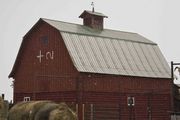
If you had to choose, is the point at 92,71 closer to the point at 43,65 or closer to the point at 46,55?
the point at 46,55

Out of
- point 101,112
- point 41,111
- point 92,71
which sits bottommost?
point 101,112

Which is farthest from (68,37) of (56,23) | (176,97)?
(176,97)

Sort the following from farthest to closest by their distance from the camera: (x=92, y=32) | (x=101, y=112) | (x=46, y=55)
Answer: (x=92, y=32), (x=46, y=55), (x=101, y=112)

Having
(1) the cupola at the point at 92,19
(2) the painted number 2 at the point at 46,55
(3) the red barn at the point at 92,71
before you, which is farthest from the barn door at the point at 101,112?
(1) the cupola at the point at 92,19

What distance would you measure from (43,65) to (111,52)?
19.7 ft

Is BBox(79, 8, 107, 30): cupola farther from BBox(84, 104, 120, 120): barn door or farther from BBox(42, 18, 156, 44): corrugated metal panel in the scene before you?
BBox(84, 104, 120, 120): barn door

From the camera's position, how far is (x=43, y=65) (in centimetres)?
3656

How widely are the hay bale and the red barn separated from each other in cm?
613

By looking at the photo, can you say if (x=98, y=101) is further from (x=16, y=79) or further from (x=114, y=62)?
(x=16, y=79)

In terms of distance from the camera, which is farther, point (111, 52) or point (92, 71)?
point (111, 52)

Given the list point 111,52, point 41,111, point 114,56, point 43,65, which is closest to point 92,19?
point 111,52

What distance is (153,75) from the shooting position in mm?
38406

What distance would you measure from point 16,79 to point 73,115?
18140 mm

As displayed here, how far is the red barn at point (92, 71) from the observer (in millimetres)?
33406
